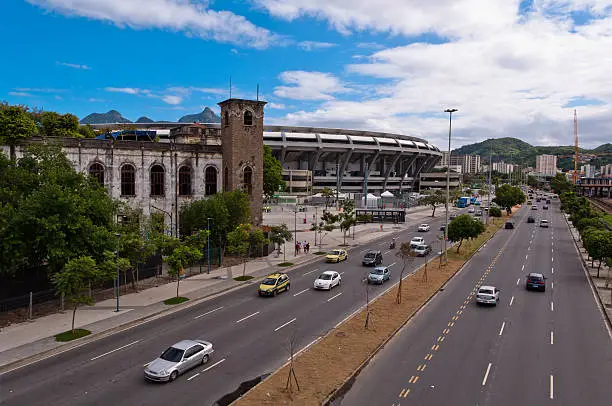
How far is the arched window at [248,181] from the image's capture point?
54.6 metres

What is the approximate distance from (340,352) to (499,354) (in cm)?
811

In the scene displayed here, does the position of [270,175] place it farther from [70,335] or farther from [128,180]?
[70,335]

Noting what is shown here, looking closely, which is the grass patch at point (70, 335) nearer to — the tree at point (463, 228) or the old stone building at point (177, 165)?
the old stone building at point (177, 165)

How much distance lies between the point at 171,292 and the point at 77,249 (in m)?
8.80

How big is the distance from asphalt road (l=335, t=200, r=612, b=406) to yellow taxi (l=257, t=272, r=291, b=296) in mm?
11289

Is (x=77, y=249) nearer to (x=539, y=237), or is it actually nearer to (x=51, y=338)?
(x=51, y=338)

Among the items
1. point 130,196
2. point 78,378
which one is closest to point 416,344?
point 78,378

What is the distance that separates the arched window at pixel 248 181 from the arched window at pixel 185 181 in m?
6.65

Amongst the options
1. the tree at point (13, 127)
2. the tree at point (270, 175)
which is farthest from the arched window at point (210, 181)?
the tree at point (270, 175)

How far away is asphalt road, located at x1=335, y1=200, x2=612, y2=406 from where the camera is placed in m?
18.2

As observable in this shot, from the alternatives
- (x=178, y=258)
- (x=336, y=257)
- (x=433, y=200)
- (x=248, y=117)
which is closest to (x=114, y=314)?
(x=178, y=258)

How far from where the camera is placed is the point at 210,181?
54.3 metres

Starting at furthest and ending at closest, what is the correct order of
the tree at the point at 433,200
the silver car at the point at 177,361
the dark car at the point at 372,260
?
1. the tree at the point at 433,200
2. the dark car at the point at 372,260
3. the silver car at the point at 177,361

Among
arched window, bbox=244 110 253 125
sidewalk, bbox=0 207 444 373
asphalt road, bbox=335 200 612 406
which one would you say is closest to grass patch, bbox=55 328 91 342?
sidewalk, bbox=0 207 444 373
